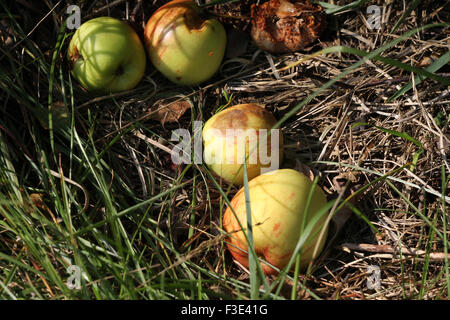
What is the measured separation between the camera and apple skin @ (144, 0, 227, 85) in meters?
1.97

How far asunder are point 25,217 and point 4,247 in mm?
206

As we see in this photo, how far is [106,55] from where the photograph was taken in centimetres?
193

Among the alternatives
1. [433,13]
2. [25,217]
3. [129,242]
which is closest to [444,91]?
[433,13]

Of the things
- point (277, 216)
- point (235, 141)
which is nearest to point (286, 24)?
point (235, 141)

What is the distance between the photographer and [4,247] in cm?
179

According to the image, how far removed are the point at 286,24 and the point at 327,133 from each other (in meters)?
0.57

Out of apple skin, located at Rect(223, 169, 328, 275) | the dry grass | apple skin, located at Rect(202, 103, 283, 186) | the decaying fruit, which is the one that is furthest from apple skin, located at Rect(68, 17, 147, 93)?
apple skin, located at Rect(223, 169, 328, 275)

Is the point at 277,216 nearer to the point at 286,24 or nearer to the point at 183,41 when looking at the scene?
the point at 183,41

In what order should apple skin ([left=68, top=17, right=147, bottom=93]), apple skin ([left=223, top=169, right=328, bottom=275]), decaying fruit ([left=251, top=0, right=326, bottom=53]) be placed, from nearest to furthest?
apple skin ([left=223, top=169, right=328, bottom=275]) → apple skin ([left=68, top=17, right=147, bottom=93]) → decaying fruit ([left=251, top=0, right=326, bottom=53])

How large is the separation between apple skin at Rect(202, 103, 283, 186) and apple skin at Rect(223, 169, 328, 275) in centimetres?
15

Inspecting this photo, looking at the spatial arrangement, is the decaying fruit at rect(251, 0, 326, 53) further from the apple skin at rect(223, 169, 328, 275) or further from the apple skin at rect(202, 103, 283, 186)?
the apple skin at rect(223, 169, 328, 275)

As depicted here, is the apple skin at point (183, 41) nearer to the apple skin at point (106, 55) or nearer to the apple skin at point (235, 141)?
the apple skin at point (106, 55)
